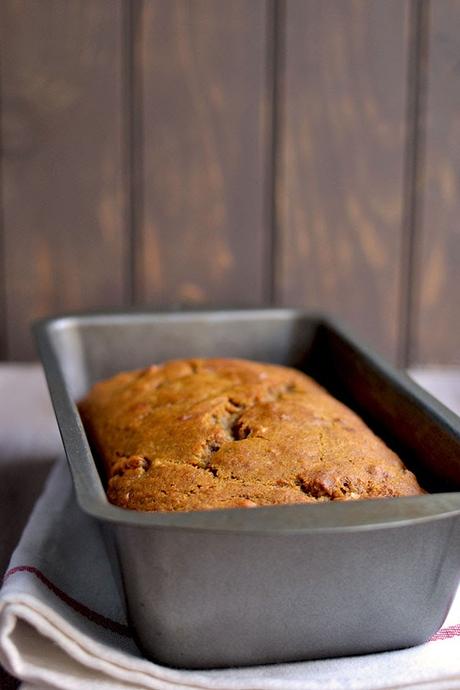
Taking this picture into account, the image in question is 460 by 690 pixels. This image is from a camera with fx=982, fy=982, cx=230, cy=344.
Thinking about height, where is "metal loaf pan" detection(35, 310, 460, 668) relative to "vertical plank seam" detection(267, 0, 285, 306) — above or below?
below

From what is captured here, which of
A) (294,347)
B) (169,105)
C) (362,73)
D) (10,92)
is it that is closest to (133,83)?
(169,105)

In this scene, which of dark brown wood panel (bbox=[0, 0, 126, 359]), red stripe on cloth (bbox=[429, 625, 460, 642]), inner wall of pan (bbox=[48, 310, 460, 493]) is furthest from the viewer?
dark brown wood panel (bbox=[0, 0, 126, 359])

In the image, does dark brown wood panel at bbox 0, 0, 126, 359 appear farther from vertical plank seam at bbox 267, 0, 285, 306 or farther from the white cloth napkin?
the white cloth napkin

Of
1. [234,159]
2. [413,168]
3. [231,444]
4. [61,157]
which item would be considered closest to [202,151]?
[234,159]

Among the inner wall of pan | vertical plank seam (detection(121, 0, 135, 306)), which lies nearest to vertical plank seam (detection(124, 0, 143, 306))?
vertical plank seam (detection(121, 0, 135, 306))

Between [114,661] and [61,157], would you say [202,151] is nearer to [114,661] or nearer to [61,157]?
[61,157]

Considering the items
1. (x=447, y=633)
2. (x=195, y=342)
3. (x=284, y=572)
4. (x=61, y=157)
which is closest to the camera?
(x=284, y=572)

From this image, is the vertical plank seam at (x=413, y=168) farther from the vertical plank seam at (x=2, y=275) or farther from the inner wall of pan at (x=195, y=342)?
the vertical plank seam at (x=2, y=275)
